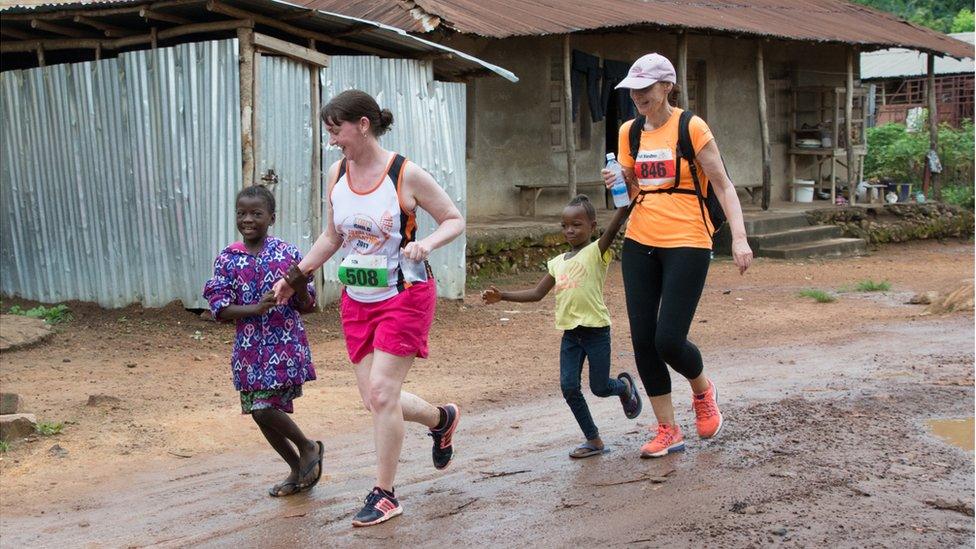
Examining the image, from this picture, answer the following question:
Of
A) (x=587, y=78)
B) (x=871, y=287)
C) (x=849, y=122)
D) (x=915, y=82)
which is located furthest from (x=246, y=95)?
(x=915, y=82)

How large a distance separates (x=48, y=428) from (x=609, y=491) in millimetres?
3605

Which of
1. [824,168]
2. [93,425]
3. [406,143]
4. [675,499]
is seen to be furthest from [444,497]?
[824,168]

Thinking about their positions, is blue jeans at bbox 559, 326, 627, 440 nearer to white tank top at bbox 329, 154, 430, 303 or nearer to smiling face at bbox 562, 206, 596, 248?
smiling face at bbox 562, 206, 596, 248

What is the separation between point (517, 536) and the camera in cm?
452

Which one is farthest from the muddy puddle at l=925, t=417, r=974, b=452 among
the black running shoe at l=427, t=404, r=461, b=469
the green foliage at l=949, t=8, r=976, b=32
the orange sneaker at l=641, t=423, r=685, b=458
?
the green foliage at l=949, t=8, r=976, b=32

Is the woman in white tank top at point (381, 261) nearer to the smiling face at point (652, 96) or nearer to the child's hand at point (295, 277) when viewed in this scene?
the child's hand at point (295, 277)

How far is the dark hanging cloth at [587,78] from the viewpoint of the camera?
17.3 m

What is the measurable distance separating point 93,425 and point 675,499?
3.82 m

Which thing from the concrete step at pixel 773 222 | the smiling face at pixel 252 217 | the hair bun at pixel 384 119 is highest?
the hair bun at pixel 384 119

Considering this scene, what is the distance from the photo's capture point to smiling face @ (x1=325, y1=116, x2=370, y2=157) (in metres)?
4.57

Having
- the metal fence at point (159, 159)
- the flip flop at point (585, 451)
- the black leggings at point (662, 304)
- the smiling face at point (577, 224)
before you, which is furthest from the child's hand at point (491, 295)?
the metal fence at point (159, 159)

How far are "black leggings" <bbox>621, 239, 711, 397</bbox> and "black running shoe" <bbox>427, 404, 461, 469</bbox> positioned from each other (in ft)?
3.00

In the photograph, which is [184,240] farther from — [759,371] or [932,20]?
[932,20]

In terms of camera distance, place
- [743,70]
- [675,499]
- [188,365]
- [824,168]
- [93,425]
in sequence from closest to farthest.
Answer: [675,499] < [93,425] < [188,365] < [743,70] < [824,168]
